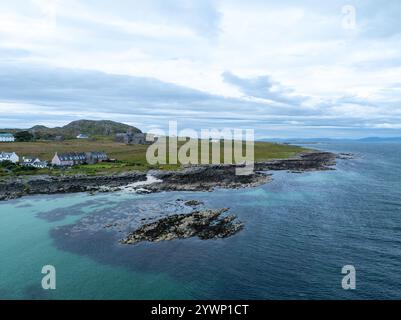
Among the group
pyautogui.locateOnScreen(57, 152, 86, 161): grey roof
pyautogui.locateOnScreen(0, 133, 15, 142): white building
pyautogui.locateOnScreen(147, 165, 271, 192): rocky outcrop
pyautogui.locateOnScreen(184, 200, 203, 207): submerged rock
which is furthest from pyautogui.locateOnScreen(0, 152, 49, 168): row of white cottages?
pyautogui.locateOnScreen(0, 133, 15, 142): white building

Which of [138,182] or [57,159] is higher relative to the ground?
[57,159]

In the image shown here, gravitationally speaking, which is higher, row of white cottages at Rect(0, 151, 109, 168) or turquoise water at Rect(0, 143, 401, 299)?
row of white cottages at Rect(0, 151, 109, 168)

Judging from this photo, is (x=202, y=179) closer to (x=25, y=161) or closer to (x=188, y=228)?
(x=188, y=228)

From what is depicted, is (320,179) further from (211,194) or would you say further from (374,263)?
(374,263)

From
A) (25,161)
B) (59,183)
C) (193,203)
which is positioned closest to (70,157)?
(25,161)

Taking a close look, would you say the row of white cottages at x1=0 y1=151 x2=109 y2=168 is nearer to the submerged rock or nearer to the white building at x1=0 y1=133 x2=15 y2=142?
the submerged rock

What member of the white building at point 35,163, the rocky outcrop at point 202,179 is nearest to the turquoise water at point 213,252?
the rocky outcrop at point 202,179
